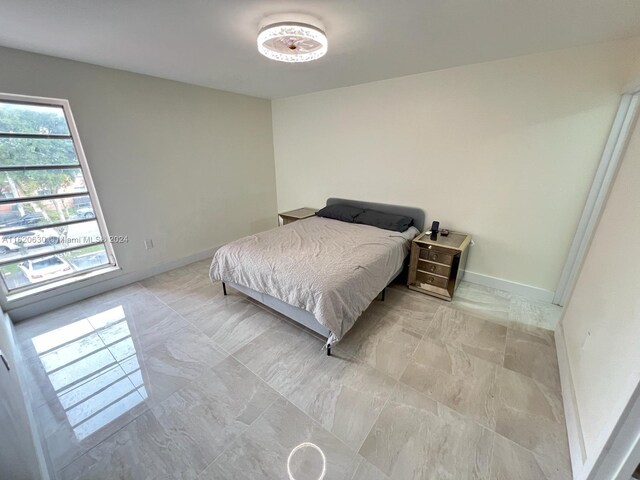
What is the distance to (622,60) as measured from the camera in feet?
6.21

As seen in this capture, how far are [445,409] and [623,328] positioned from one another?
992 millimetres

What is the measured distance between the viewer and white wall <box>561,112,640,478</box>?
1.11 metres

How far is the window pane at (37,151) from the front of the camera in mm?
2211

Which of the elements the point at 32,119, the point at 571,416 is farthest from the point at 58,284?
the point at 571,416

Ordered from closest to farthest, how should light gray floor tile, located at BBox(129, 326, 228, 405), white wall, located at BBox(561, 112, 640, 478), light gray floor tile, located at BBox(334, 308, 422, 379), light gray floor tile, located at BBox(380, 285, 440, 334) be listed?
white wall, located at BBox(561, 112, 640, 478) → light gray floor tile, located at BBox(129, 326, 228, 405) → light gray floor tile, located at BBox(334, 308, 422, 379) → light gray floor tile, located at BBox(380, 285, 440, 334)

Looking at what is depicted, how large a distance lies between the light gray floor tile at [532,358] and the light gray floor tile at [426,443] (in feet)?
Result: 2.24

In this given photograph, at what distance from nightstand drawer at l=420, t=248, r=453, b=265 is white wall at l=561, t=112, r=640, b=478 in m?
0.95

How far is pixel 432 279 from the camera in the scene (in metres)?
2.73

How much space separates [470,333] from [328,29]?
2.67m

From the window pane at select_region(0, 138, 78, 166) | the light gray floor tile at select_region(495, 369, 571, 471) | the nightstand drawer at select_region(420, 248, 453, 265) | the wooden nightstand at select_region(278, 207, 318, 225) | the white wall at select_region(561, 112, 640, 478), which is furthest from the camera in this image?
the wooden nightstand at select_region(278, 207, 318, 225)

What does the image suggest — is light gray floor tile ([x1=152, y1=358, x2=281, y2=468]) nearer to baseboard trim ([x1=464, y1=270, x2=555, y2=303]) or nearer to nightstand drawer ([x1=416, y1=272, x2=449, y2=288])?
nightstand drawer ([x1=416, y1=272, x2=449, y2=288])

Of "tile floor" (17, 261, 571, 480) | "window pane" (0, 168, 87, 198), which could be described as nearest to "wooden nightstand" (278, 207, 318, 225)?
"tile floor" (17, 261, 571, 480)

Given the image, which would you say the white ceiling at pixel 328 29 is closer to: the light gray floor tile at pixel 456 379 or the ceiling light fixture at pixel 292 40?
the ceiling light fixture at pixel 292 40

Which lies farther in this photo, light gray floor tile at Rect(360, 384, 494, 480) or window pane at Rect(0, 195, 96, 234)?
window pane at Rect(0, 195, 96, 234)
